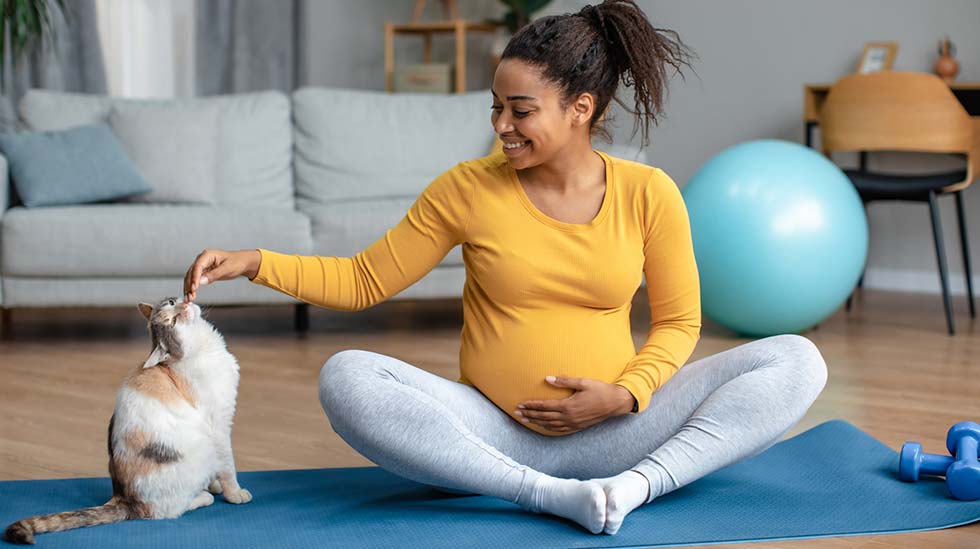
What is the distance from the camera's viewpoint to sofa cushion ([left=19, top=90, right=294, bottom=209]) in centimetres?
401

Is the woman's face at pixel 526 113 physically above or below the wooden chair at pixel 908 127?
above

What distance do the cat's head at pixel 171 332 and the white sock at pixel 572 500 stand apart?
57 cm

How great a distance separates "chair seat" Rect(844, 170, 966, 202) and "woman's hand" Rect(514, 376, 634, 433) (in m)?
2.51

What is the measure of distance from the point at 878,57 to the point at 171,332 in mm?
3799

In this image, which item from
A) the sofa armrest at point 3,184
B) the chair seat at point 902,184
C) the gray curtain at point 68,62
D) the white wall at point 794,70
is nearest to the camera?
the sofa armrest at point 3,184

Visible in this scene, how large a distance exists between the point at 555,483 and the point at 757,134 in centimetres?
Answer: 376

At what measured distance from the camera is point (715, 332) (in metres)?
3.72

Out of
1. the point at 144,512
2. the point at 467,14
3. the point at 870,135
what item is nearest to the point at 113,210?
the point at 144,512

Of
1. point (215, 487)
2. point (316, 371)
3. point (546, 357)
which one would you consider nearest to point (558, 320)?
point (546, 357)

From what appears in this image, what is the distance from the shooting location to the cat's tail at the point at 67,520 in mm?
1560


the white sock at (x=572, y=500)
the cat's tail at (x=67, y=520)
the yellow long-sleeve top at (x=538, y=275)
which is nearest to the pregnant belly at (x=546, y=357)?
the yellow long-sleeve top at (x=538, y=275)

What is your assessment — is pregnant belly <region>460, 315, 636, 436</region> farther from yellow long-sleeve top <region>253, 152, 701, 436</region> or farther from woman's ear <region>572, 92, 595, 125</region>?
woman's ear <region>572, 92, 595, 125</region>

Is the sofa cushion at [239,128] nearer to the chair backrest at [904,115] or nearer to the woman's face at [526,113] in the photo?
the chair backrest at [904,115]

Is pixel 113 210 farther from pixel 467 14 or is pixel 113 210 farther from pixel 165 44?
pixel 467 14
